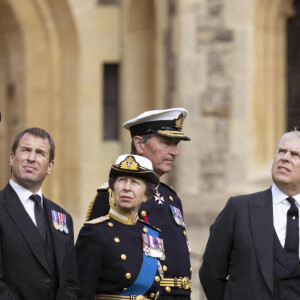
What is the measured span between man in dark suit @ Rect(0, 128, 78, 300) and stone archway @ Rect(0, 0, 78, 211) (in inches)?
296

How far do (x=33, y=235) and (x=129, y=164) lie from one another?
0.71 meters

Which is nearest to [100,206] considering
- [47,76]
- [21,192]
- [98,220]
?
[98,220]

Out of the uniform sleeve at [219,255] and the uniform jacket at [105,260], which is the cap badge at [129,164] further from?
the uniform sleeve at [219,255]

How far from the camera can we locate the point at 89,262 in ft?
18.2

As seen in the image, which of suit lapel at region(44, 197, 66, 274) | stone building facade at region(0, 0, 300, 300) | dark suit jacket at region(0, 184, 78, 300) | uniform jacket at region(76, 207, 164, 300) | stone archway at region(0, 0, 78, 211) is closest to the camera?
dark suit jacket at region(0, 184, 78, 300)

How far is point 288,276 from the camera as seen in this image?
572 centimetres

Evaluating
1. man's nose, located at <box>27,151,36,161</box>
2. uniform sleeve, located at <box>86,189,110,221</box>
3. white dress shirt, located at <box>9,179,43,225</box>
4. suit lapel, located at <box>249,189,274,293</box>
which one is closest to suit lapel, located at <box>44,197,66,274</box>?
white dress shirt, located at <box>9,179,43,225</box>

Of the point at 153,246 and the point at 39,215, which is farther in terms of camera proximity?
the point at 153,246

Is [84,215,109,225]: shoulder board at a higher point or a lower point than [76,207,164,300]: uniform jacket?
higher

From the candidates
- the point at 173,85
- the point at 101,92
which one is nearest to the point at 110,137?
the point at 101,92

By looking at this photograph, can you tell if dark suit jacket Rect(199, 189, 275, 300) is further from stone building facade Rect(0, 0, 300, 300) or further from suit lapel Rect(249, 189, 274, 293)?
stone building facade Rect(0, 0, 300, 300)

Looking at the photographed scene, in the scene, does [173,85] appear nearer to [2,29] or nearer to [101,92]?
[101,92]

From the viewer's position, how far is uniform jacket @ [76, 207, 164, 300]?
18.1 feet

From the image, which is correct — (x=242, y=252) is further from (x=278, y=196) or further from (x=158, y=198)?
(x=158, y=198)
